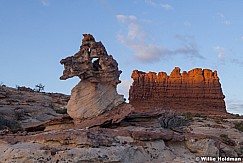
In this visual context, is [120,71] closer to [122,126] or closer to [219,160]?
[122,126]

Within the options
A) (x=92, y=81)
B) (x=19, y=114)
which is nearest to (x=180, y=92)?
(x=19, y=114)

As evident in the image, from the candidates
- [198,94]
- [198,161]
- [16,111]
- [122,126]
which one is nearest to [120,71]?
[122,126]

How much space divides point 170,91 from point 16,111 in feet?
136

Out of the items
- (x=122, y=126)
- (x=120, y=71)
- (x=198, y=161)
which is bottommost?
(x=198, y=161)

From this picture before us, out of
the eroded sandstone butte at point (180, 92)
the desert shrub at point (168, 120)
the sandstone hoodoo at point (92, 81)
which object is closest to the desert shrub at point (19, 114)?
the desert shrub at point (168, 120)

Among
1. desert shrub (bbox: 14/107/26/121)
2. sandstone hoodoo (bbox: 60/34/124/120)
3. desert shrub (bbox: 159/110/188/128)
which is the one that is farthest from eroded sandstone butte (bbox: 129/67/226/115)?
sandstone hoodoo (bbox: 60/34/124/120)

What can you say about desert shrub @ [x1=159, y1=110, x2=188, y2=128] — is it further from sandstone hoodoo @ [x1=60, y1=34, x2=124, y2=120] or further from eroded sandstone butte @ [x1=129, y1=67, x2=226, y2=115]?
eroded sandstone butte @ [x1=129, y1=67, x2=226, y2=115]

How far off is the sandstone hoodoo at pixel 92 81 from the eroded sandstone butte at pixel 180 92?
47.0 metres

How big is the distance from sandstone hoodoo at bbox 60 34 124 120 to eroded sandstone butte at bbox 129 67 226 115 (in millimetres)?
47002

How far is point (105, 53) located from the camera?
504 inches

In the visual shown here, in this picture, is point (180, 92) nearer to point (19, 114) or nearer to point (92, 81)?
point (19, 114)

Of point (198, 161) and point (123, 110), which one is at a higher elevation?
point (123, 110)

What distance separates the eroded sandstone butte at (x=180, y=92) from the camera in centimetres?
6131

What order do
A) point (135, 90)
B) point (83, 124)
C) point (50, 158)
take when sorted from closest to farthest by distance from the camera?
1. point (50, 158)
2. point (83, 124)
3. point (135, 90)
